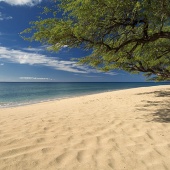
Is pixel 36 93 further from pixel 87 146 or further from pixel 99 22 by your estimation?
pixel 87 146

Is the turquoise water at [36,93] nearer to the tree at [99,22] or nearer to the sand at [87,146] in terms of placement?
the tree at [99,22]

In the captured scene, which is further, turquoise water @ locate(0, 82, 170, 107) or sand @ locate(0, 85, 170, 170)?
turquoise water @ locate(0, 82, 170, 107)

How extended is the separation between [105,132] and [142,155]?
185 centimetres

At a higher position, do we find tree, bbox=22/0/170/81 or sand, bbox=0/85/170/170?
tree, bbox=22/0/170/81

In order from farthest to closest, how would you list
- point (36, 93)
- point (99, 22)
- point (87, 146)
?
point (36, 93)
point (99, 22)
point (87, 146)

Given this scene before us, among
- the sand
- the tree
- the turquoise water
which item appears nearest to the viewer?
the sand

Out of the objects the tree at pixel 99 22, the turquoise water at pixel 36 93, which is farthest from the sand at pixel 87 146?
the turquoise water at pixel 36 93

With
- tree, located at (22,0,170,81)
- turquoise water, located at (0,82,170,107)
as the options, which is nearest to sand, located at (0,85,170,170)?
tree, located at (22,0,170,81)

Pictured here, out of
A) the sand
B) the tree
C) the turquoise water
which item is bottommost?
the turquoise water

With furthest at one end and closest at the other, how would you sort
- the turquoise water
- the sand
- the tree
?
the turquoise water < the tree < the sand

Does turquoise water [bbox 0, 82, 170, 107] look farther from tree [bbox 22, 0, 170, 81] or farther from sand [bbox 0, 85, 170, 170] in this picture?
sand [bbox 0, 85, 170, 170]

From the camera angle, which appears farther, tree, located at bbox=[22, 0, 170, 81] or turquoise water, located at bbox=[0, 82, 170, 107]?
turquoise water, located at bbox=[0, 82, 170, 107]

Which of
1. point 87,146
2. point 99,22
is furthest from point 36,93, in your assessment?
point 87,146

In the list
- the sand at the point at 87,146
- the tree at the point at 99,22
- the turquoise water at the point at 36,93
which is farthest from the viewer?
the turquoise water at the point at 36,93
